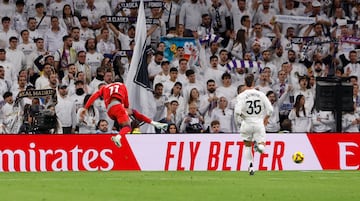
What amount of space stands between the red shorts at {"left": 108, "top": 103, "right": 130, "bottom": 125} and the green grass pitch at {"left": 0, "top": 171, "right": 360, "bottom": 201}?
7.94 ft

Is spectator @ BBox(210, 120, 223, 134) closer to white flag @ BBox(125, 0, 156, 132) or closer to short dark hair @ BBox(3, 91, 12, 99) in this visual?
white flag @ BBox(125, 0, 156, 132)

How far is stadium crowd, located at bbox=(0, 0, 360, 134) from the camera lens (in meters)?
26.0

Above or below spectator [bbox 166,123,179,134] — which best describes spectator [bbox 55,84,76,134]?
above

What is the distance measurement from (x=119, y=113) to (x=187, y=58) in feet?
18.5

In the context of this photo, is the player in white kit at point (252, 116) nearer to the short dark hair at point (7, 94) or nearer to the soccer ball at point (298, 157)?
the soccer ball at point (298, 157)

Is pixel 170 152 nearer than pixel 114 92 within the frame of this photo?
No

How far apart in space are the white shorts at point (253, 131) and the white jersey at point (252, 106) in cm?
9

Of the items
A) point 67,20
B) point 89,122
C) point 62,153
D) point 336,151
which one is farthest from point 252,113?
point 67,20

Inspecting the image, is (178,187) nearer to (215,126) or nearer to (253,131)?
(253,131)

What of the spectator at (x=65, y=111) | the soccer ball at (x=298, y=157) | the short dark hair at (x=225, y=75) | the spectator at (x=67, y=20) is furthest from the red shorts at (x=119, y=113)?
the spectator at (x=67, y=20)

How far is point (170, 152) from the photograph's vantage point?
2472 centimetres

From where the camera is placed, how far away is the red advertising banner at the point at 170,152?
23859 mm

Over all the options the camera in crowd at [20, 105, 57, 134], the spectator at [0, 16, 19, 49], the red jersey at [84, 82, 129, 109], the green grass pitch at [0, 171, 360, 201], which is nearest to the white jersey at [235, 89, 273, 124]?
the green grass pitch at [0, 171, 360, 201]

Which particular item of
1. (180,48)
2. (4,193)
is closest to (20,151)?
(180,48)
